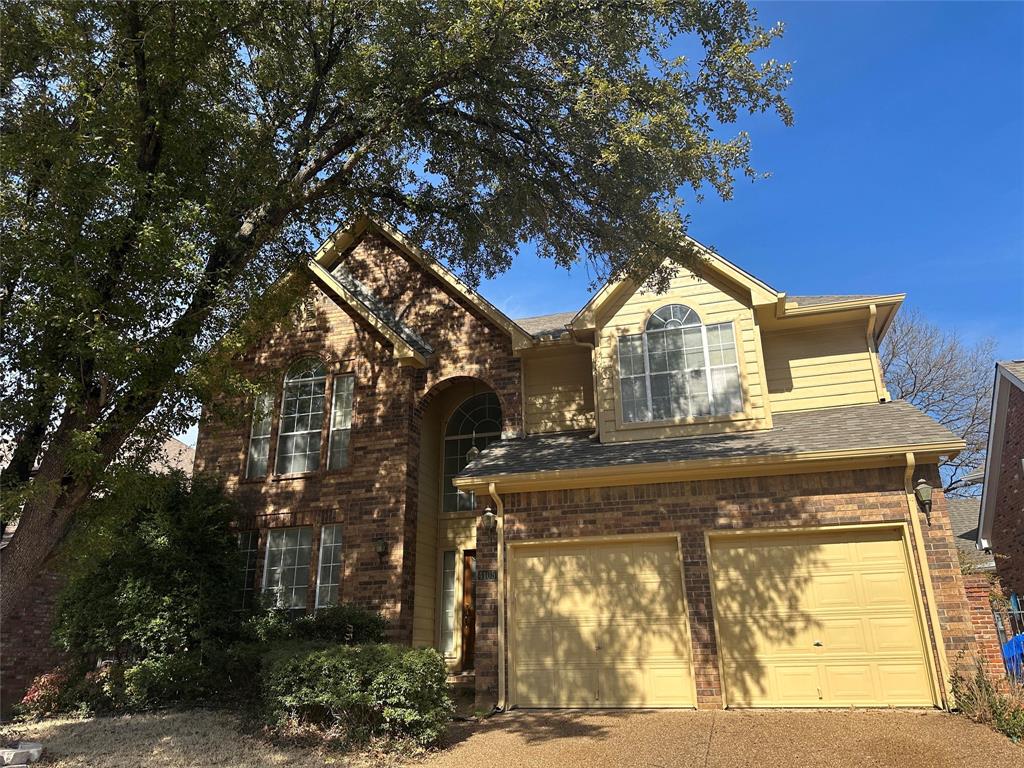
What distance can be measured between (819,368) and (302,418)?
989 cm

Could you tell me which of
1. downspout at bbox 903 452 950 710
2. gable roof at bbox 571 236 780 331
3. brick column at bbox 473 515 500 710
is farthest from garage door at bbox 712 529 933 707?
gable roof at bbox 571 236 780 331

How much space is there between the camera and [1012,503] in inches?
644

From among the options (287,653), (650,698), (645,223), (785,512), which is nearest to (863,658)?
(785,512)

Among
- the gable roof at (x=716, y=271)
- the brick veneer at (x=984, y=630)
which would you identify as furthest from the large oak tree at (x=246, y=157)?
the brick veneer at (x=984, y=630)

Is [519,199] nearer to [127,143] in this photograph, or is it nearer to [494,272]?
[494,272]

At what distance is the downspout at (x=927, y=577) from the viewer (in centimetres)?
855

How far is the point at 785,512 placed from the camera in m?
9.71

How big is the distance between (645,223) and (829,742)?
23.0 feet

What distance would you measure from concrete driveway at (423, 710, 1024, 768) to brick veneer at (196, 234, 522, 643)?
3994 millimetres

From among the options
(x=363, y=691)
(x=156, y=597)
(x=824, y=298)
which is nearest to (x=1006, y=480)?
(x=824, y=298)

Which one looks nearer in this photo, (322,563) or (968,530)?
(322,563)

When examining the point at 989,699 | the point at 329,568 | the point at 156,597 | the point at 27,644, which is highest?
the point at 329,568

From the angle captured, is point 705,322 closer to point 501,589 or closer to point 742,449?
point 742,449

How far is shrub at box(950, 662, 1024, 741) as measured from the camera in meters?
7.37
